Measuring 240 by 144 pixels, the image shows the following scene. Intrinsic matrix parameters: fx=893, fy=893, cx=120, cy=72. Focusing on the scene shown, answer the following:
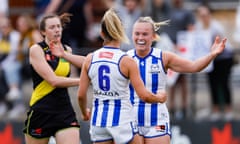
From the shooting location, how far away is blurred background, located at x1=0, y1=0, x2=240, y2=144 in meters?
15.0

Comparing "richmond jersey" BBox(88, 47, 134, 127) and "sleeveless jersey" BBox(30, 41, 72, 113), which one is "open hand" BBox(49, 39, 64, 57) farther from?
"richmond jersey" BBox(88, 47, 134, 127)

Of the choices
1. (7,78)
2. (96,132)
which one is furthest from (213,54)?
(7,78)

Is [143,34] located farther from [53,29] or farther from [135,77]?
[53,29]

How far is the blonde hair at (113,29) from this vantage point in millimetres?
9219

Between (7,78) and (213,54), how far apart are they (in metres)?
6.60

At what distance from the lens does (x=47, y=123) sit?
10.3 m

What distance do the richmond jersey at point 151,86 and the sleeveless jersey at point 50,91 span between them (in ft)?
2.64

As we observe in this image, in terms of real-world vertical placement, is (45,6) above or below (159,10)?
above

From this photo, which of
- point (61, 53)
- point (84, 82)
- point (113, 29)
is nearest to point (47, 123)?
point (61, 53)

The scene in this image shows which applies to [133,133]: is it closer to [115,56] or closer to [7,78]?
[115,56]

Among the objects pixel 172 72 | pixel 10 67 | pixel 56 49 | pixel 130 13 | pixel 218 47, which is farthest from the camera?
pixel 10 67

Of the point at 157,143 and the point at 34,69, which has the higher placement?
the point at 34,69

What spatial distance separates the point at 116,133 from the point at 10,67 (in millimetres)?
6678

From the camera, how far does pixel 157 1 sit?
49.9 ft
